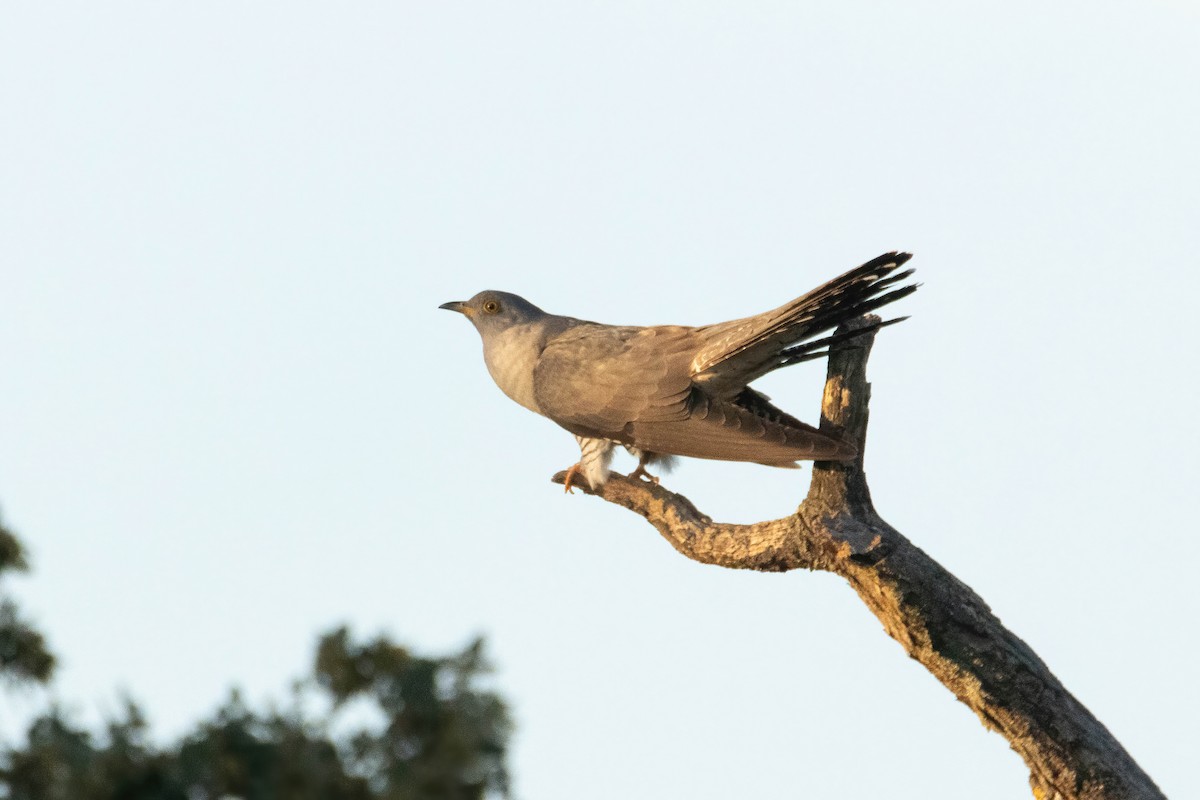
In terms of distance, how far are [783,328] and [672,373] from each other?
86 centimetres

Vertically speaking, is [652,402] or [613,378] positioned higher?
[613,378]

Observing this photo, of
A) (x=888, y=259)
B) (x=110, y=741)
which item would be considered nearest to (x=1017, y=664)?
(x=888, y=259)

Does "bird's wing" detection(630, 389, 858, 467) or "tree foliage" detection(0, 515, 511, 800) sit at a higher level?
"bird's wing" detection(630, 389, 858, 467)

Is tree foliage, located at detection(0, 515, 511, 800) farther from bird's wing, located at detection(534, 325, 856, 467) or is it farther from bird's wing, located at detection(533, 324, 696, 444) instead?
bird's wing, located at detection(533, 324, 696, 444)

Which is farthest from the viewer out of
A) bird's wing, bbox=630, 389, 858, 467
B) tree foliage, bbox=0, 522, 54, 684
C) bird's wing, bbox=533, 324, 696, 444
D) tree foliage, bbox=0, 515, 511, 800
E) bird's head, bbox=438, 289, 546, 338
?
bird's head, bbox=438, 289, 546, 338

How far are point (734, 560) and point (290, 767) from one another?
3.26 m

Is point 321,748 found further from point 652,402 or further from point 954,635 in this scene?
point 652,402

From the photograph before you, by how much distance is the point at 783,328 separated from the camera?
573 centimetres

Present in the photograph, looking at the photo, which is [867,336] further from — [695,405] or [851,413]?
[695,405]

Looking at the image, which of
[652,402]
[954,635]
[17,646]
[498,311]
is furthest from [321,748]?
[498,311]

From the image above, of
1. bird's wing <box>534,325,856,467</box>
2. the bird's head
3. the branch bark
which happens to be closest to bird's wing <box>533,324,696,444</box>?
bird's wing <box>534,325,856,467</box>

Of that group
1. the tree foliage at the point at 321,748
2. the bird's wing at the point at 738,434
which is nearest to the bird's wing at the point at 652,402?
the bird's wing at the point at 738,434

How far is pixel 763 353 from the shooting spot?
19.7 ft

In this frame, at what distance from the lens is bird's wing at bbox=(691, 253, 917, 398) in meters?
5.50
